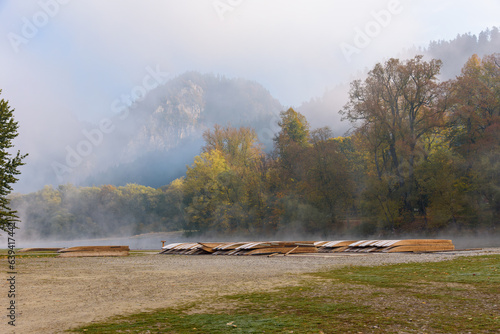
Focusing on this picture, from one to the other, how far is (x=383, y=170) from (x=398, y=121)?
724 centimetres

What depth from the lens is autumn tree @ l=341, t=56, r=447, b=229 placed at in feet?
163

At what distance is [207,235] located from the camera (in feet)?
252

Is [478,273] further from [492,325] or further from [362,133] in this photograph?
[362,133]

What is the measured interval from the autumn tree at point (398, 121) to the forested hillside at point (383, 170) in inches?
5.2

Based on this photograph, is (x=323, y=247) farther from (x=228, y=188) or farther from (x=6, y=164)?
(x=228, y=188)

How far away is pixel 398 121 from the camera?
2063 inches

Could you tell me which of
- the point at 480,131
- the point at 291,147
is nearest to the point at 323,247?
the point at 480,131

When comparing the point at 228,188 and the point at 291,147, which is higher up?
the point at 291,147

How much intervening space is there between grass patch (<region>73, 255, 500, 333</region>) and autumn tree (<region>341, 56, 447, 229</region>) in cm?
4156

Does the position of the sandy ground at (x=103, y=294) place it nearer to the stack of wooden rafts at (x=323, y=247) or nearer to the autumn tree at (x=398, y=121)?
the stack of wooden rafts at (x=323, y=247)

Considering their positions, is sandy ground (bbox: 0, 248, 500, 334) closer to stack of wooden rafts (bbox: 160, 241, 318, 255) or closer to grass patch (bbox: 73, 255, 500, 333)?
grass patch (bbox: 73, 255, 500, 333)

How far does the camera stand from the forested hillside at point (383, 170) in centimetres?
4516

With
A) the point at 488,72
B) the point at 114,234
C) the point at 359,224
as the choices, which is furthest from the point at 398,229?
the point at 114,234

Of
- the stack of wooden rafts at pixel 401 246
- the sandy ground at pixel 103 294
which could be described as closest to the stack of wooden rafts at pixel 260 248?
the stack of wooden rafts at pixel 401 246
